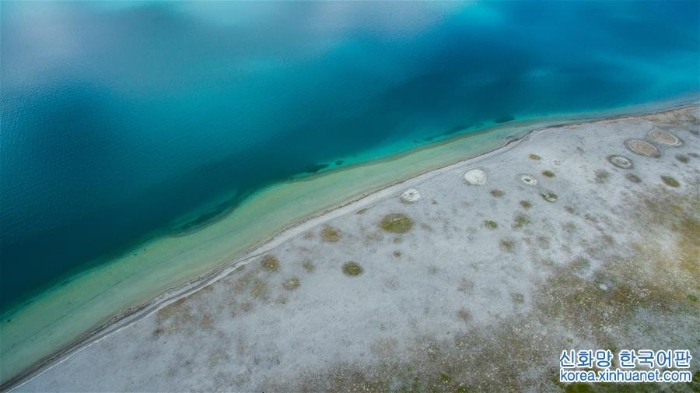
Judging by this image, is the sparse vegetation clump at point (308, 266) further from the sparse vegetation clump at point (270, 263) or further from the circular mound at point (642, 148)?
the circular mound at point (642, 148)

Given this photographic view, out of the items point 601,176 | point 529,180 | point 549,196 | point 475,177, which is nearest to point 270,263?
point 475,177

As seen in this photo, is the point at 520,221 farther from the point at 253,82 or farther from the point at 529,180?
the point at 253,82

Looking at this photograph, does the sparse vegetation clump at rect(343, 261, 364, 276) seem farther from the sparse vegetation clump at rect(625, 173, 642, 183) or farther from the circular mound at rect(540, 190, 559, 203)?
the sparse vegetation clump at rect(625, 173, 642, 183)

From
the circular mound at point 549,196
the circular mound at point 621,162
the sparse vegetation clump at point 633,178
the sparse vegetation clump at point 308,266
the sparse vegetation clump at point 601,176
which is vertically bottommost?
the sparse vegetation clump at point 633,178

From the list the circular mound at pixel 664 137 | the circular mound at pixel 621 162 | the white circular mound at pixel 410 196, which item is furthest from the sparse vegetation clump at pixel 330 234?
the circular mound at pixel 664 137

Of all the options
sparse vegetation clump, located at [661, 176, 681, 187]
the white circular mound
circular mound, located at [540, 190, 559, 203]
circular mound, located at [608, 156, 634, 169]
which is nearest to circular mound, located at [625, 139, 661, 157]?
circular mound, located at [608, 156, 634, 169]

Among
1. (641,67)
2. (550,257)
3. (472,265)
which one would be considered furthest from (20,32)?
(641,67)
